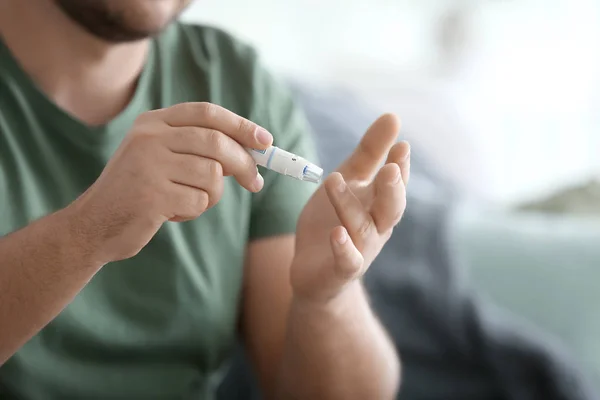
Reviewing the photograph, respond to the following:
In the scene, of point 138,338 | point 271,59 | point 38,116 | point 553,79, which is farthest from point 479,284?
point 553,79

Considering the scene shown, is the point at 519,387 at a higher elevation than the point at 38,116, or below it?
below

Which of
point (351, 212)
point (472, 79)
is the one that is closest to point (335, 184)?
point (351, 212)

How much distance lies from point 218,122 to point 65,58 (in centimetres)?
29

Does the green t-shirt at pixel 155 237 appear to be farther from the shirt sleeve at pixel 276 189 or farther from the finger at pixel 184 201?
the finger at pixel 184 201

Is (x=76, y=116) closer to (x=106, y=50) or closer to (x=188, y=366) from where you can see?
(x=106, y=50)

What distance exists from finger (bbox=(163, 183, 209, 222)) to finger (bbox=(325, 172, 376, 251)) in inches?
4.2

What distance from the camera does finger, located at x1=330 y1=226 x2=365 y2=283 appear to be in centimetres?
50

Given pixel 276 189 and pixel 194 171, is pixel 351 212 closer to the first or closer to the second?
pixel 194 171

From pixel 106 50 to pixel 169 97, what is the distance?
0.08 metres

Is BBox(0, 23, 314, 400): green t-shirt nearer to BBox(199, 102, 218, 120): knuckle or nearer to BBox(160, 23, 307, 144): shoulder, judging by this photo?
BBox(160, 23, 307, 144): shoulder

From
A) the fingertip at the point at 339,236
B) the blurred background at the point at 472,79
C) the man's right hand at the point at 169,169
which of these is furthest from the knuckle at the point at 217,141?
the blurred background at the point at 472,79

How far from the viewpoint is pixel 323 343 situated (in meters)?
0.66

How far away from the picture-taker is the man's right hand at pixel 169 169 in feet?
1.52

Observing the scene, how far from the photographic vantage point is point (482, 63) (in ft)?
4.99
